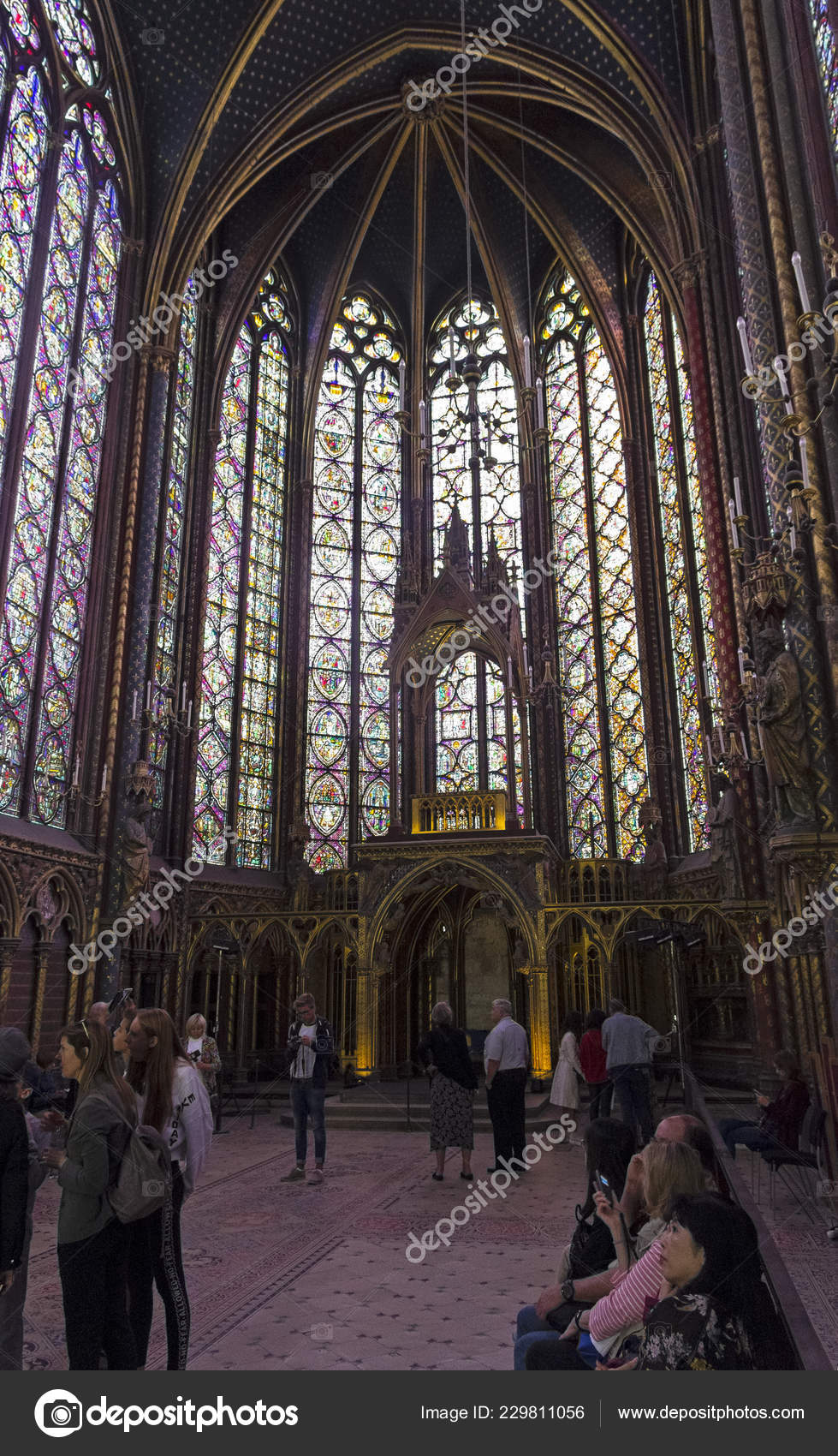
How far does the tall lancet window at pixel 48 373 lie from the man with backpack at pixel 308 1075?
6.11 meters

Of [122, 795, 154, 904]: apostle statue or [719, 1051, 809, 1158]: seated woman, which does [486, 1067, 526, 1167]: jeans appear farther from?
[122, 795, 154, 904]: apostle statue

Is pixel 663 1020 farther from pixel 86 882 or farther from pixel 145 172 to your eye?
pixel 145 172

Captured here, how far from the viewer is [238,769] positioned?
61.4 ft

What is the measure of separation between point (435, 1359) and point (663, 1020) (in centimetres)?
1240

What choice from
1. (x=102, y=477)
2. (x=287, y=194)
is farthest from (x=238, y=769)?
(x=287, y=194)

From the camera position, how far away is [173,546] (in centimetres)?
1756

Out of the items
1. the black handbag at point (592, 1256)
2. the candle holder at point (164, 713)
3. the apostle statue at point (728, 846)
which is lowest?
the black handbag at point (592, 1256)

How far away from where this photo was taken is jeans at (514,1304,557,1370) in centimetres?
315

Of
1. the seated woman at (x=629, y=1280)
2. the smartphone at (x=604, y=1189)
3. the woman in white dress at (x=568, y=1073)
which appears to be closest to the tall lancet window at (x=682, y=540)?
the woman in white dress at (x=568, y=1073)

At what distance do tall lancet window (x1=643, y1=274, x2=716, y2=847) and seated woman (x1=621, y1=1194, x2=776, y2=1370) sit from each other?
14.0m

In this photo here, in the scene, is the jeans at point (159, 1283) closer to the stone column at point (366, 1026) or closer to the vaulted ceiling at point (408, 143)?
the stone column at point (366, 1026)

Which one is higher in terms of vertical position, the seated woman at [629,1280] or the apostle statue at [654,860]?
the apostle statue at [654,860]

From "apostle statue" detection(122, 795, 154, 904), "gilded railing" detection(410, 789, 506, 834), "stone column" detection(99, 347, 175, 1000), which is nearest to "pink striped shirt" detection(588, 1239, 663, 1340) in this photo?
"stone column" detection(99, 347, 175, 1000)

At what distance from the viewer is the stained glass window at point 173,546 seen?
1622 centimetres
